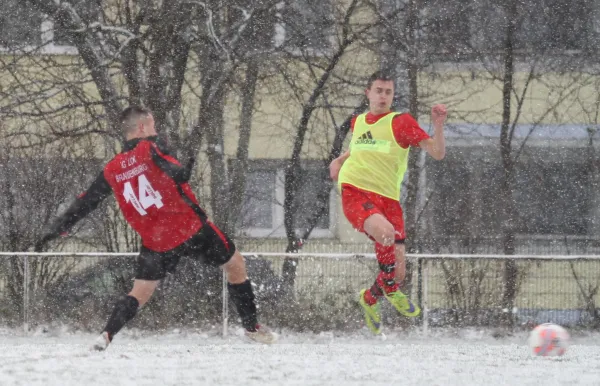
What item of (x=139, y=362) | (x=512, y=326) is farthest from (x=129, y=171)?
(x=512, y=326)

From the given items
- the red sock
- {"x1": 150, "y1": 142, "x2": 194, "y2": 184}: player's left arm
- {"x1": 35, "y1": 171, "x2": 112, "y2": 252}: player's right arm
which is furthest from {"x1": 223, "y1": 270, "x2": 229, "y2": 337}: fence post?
{"x1": 150, "y1": 142, "x2": 194, "y2": 184}: player's left arm

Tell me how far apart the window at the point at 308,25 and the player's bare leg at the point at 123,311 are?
669 centimetres

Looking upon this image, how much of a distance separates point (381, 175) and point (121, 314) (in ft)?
6.86

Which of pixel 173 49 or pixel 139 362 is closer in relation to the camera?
pixel 139 362

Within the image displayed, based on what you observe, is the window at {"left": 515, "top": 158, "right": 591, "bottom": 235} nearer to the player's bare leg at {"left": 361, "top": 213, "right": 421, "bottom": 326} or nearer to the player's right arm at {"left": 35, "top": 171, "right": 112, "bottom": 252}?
the player's bare leg at {"left": 361, "top": 213, "right": 421, "bottom": 326}

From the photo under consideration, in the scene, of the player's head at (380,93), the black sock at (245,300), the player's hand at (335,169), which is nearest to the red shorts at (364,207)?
the player's hand at (335,169)

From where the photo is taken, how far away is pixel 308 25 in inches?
599

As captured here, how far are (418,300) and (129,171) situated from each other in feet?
16.7

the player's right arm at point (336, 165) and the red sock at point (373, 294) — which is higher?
the player's right arm at point (336, 165)

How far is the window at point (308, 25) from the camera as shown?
1477 cm

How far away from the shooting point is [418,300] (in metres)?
12.5

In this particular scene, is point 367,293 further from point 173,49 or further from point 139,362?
point 173,49

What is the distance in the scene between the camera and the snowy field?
6.64 m

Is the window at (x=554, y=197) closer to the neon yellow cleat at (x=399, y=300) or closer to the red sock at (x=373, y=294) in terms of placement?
the red sock at (x=373, y=294)
